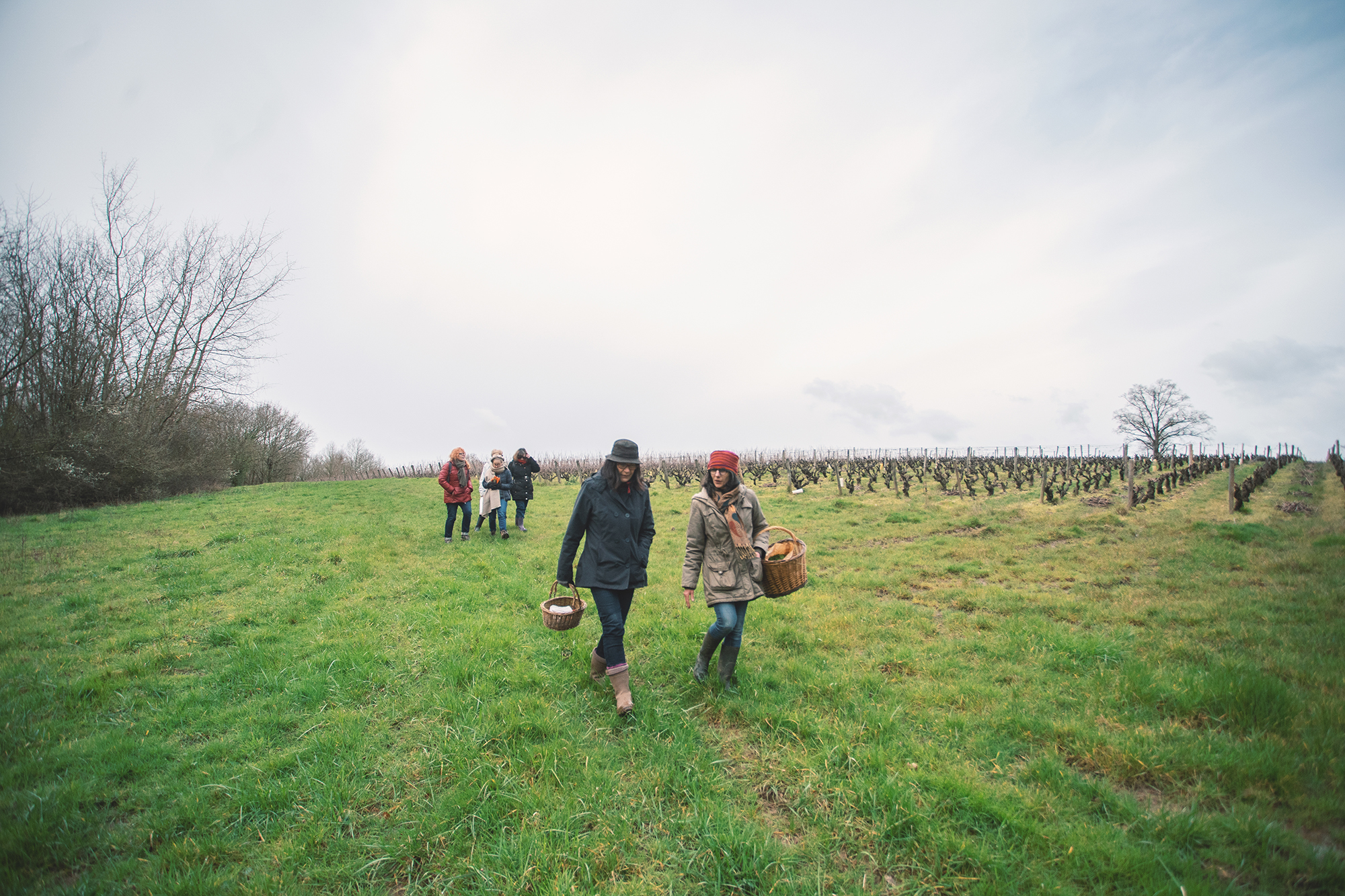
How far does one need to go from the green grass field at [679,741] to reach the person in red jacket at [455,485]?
10.4 ft

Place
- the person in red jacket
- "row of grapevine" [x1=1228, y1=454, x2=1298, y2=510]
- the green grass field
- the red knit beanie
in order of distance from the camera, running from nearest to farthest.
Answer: the green grass field → the red knit beanie → the person in red jacket → "row of grapevine" [x1=1228, y1=454, x2=1298, y2=510]

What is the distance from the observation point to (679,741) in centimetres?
349

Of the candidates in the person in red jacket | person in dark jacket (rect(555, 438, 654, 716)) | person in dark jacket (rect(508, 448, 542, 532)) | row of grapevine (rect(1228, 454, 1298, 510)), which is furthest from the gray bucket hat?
row of grapevine (rect(1228, 454, 1298, 510))

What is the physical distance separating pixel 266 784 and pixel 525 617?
3142 mm

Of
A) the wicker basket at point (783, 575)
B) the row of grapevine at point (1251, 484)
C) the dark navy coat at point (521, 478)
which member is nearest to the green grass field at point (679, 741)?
the wicker basket at point (783, 575)

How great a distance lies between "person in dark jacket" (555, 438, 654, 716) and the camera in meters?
3.85

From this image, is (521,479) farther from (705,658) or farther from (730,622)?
(730,622)

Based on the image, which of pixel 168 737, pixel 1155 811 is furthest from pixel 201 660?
pixel 1155 811

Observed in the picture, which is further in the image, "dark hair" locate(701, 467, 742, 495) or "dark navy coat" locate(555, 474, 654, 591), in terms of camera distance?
"dark hair" locate(701, 467, 742, 495)

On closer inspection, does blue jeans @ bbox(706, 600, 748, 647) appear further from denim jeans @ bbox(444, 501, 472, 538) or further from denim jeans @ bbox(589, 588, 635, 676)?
denim jeans @ bbox(444, 501, 472, 538)

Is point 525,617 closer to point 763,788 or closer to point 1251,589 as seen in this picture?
point 763,788

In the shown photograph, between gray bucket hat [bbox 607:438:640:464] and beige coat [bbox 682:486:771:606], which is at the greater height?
gray bucket hat [bbox 607:438:640:464]

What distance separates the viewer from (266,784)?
3.11 meters

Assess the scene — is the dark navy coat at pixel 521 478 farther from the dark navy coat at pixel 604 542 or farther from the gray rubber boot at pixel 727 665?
the gray rubber boot at pixel 727 665
